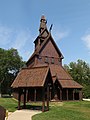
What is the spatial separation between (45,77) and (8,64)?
46.6 m

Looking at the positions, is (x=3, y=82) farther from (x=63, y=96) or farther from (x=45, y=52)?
(x=63, y=96)

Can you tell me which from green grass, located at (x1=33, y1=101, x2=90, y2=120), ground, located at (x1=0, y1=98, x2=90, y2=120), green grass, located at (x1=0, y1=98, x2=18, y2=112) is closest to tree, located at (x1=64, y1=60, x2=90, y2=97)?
green grass, located at (x1=0, y1=98, x2=18, y2=112)

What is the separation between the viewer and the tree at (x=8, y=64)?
67.3 meters

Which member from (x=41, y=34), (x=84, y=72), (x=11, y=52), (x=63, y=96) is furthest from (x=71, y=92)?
(x=84, y=72)

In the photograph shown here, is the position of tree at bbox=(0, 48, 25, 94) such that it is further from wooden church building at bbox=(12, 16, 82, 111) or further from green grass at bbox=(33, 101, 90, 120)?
green grass at bbox=(33, 101, 90, 120)

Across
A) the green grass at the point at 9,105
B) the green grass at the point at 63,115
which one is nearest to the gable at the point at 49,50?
the green grass at the point at 9,105

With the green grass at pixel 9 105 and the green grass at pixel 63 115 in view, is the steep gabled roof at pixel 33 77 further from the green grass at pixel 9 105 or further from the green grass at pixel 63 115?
the green grass at pixel 63 115

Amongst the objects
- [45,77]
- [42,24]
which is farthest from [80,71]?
[45,77]

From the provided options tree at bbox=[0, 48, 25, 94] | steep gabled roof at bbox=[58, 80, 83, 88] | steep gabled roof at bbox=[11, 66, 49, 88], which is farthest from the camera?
tree at bbox=[0, 48, 25, 94]

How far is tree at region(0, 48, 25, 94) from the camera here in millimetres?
67312

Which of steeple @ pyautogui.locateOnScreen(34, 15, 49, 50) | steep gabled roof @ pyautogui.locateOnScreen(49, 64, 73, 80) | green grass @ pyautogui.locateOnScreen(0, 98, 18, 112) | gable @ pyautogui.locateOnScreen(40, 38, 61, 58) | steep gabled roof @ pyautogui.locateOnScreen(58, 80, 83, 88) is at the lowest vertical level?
green grass @ pyautogui.locateOnScreen(0, 98, 18, 112)

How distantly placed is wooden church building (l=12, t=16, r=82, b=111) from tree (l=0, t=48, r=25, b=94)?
18.5m

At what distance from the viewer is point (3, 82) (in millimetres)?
73125

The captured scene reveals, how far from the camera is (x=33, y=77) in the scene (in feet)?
80.3
